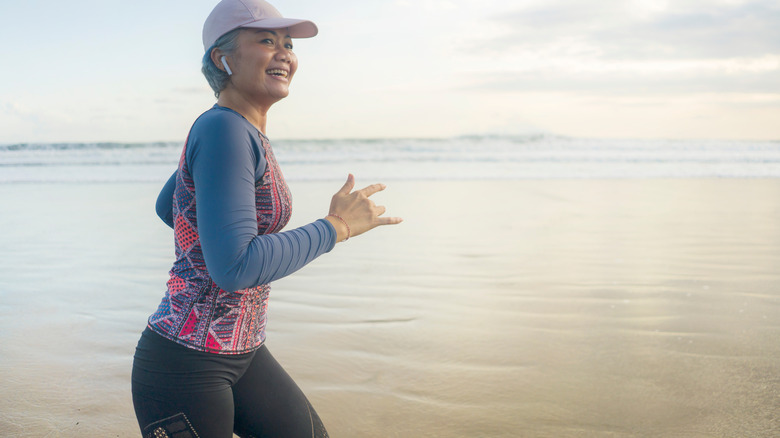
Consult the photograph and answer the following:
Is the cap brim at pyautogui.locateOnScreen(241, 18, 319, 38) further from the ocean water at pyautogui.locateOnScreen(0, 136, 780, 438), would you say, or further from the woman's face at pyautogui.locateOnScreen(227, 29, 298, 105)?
the ocean water at pyautogui.locateOnScreen(0, 136, 780, 438)

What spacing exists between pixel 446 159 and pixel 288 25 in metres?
16.5

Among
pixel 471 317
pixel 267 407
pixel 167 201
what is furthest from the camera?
pixel 471 317

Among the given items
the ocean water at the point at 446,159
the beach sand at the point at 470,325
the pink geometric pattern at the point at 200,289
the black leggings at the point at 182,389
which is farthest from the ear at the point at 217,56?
the ocean water at the point at 446,159

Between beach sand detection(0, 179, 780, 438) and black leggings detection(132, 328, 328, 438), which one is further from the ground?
black leggings detection(132, 328, 328, 438)

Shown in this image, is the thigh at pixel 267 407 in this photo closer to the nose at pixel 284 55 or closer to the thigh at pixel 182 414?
the thigh at pixel 182 414

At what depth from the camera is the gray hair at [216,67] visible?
5.56 feet

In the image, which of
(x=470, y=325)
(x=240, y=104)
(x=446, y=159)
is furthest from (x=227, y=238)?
(x=446, y=159)

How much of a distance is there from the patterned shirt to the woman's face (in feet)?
0.42

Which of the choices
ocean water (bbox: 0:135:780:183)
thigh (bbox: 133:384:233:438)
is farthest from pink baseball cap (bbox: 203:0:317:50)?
ocean water (bbox: 0:135:780:183)

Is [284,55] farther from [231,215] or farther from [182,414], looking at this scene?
[182,414]

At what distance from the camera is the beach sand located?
9.64ft

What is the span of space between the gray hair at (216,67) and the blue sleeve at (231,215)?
268 millimetres

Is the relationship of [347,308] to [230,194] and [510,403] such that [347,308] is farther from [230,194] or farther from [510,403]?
[230,194]

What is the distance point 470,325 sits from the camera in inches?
163
